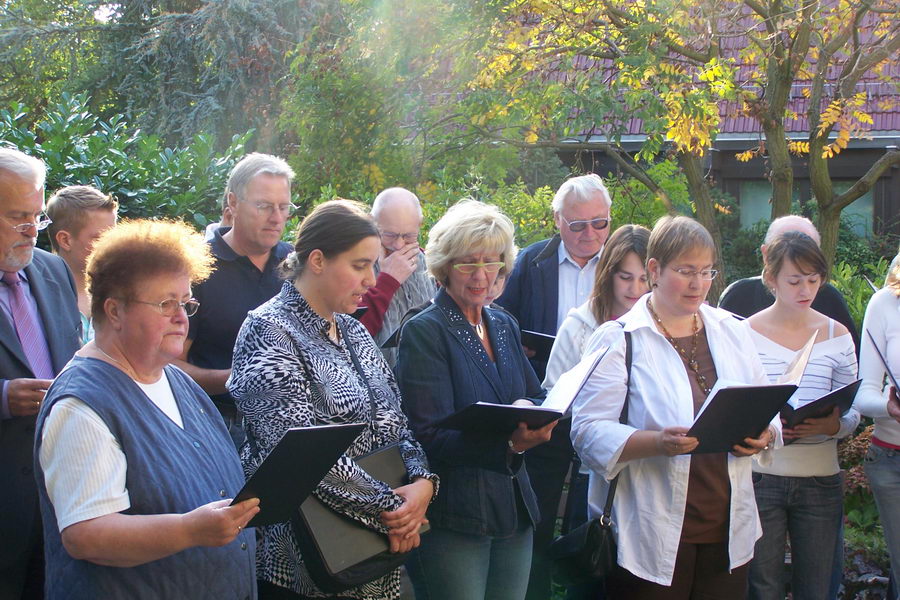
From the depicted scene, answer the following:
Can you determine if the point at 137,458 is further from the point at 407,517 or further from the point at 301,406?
the point at 407,517

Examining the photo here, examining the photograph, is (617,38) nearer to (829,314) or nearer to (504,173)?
(504,173)

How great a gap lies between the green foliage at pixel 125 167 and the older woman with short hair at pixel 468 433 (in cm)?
338

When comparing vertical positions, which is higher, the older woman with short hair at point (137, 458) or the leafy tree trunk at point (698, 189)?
the leafy tree trunk at point (698, 189)

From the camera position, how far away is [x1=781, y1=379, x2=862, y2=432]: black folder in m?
3.81

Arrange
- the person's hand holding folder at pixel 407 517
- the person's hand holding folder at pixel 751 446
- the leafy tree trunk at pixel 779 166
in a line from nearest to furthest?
the person's hand holding folder at pixel 407 517 → the person's hand holding folder at pixel 751 446 → the leafy tree trunk at pixel 779 166

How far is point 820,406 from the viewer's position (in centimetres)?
385

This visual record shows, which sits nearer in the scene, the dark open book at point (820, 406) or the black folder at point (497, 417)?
the black folder at point (497, 417)

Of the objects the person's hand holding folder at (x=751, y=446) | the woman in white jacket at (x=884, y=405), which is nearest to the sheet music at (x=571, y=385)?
the person's hand holding folder at (x=751, y=446)

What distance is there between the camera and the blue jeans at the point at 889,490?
4.24 meters

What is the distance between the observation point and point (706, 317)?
372 centimetres

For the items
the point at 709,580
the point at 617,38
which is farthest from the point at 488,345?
→ the point at 617,38

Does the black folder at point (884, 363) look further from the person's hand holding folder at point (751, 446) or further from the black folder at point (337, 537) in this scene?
the black folder at point (337, 537)

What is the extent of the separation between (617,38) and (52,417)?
7269 millimetres

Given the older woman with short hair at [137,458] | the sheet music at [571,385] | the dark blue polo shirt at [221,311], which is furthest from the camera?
the dark blue polo shirt at [221,311]
